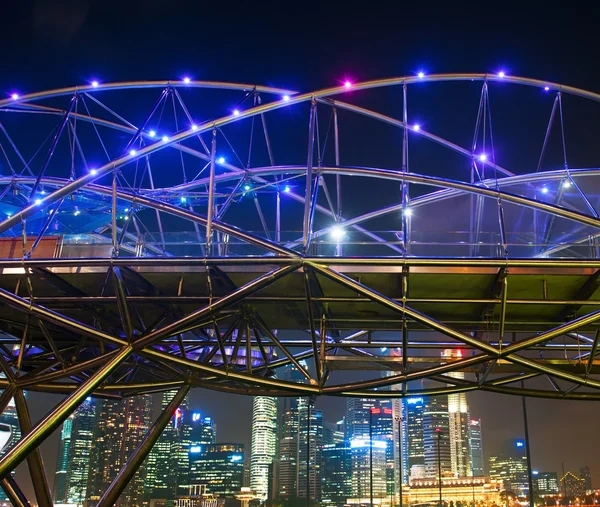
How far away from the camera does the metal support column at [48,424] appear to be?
1552 centimetres

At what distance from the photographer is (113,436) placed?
175 meters

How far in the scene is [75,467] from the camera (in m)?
176

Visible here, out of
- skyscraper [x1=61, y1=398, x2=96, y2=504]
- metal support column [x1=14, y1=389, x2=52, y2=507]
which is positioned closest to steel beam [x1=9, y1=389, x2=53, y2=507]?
metal support column [x1=14, y1=389, x2=52, y2=507]

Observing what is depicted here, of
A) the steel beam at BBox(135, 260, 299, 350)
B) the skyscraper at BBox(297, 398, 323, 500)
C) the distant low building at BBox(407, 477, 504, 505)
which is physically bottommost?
the distant low building at BBox(407, 477, 504, 505)

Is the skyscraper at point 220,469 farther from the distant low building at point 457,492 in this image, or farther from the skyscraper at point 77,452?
the distant low building at point 457,492

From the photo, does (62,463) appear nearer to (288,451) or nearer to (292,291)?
(288,451)

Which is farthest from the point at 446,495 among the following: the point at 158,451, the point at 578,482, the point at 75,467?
the point at 75,467

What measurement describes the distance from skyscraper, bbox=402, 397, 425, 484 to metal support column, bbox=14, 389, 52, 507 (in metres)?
141

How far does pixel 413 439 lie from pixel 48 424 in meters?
161

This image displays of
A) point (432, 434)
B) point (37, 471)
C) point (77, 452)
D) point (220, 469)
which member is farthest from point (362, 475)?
point (37, 471)

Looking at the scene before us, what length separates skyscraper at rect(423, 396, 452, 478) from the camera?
157625 millimetres

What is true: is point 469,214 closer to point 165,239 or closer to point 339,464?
point 165,239

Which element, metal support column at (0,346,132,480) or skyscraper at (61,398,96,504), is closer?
metal support column at (0,346,132,480)

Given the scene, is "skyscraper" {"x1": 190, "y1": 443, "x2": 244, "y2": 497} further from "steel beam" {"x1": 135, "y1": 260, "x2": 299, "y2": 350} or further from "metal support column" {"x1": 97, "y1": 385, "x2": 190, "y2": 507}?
"steel beam" {"x1": 135, "y1": 260, "x2": 299, "y2": 350}
